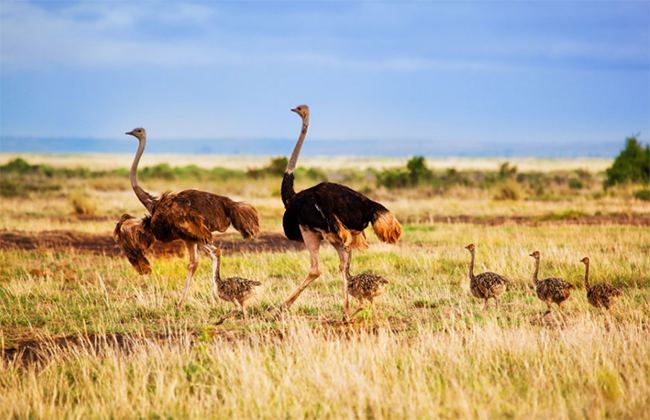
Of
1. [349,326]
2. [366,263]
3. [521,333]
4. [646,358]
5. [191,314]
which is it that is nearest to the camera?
[646,358]

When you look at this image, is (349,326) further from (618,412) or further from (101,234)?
(101,234)

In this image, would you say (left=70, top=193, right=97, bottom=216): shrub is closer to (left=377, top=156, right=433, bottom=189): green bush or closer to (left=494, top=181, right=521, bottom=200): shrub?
(left=494, top=181, right=521, bottom=200): shrub

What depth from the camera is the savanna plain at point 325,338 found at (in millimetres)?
5332

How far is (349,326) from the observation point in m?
8.06

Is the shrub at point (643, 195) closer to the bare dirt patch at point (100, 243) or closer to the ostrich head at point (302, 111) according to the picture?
the bare dirt patch at point (100, 243)

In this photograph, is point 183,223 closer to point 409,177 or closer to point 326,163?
point 409,177

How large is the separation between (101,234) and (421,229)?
7473 millimetres

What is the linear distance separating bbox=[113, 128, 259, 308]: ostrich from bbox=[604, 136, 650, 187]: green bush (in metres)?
25.2

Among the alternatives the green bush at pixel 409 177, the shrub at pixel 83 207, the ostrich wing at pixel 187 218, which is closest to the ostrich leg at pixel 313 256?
the ostrich wing at pixel 187 218

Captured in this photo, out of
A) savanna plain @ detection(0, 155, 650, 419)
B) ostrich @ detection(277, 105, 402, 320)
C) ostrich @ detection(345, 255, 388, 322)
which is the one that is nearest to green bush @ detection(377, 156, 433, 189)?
savanna plain @ detection(0, 155, 650, 419)

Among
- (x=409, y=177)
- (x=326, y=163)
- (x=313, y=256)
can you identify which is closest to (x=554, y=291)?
(x=313, y=256)

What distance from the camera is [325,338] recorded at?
7.58 m

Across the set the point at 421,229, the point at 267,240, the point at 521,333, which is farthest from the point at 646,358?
the point at 421,229

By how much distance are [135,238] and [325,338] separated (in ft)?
9.79
